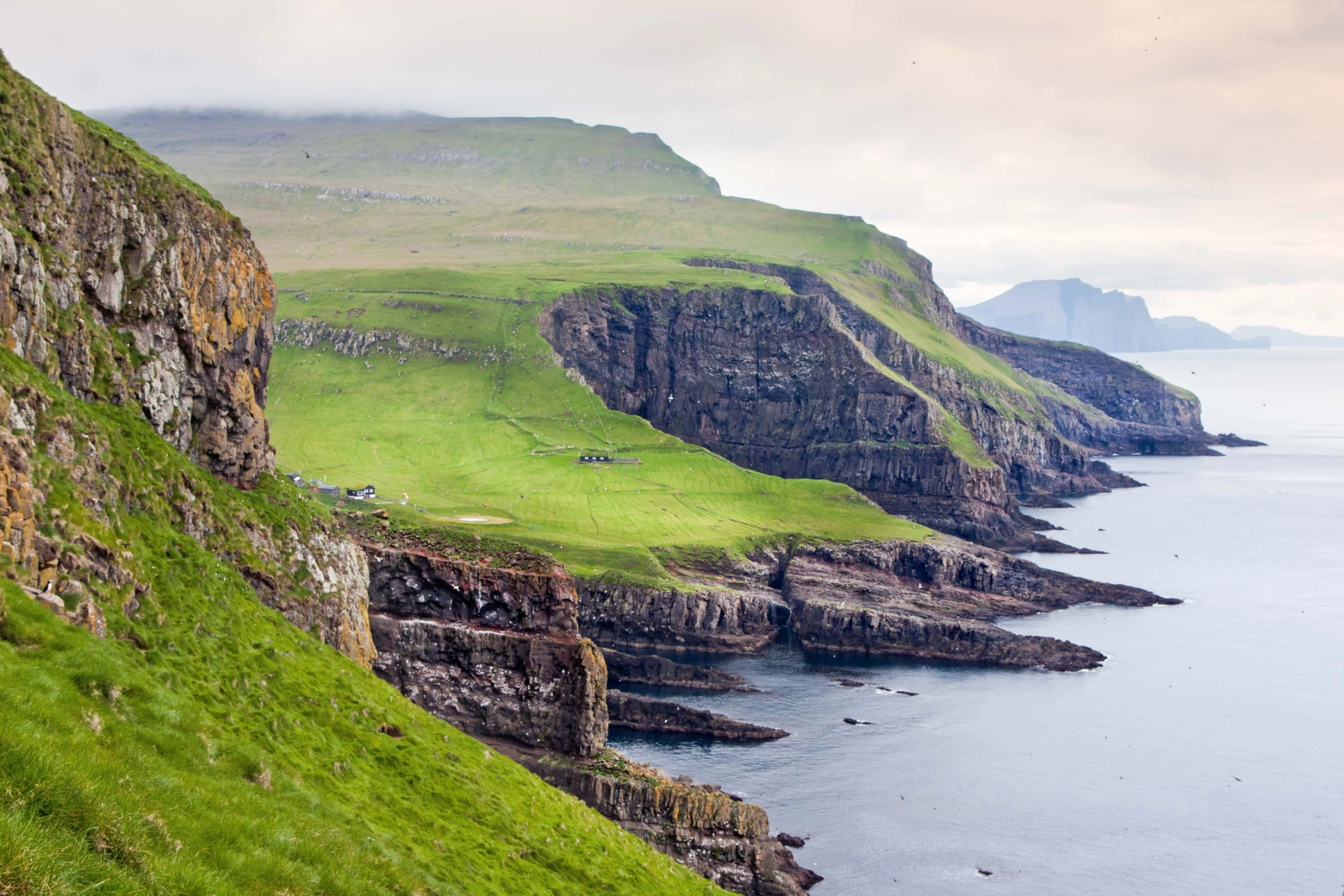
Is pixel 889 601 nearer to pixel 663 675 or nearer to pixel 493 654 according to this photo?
pixel 663 675

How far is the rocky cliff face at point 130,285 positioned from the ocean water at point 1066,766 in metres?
52.0

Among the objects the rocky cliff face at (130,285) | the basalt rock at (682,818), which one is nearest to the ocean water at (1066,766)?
the basalt rock at (682,818)

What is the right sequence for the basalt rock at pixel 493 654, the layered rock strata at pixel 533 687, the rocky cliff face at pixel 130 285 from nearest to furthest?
the rocky cliff face at pixel 130 285
the layered rock strata at pixel 533 687
the basalt rock at pixel 493 654

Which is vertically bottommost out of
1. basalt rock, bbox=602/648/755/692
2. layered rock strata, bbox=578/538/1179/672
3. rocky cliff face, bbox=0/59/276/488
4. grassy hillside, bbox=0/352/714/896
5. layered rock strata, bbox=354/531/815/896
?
basalt rock, bbox=602/648/755/692

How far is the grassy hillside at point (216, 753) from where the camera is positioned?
61.5ft

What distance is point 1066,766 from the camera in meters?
110

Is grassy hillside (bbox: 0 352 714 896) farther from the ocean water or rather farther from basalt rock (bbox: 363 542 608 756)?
the ocean water

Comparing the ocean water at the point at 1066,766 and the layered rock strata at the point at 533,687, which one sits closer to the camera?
the layered rock strata at the point at 533,687

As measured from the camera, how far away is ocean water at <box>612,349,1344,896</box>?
87688mm

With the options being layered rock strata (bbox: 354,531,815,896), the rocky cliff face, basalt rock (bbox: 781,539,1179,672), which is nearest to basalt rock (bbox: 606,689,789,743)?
layered rock strata (bbox: 354,531,815,896)

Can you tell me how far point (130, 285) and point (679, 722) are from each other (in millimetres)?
74638

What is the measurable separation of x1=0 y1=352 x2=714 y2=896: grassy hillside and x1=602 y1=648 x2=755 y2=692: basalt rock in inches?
2770

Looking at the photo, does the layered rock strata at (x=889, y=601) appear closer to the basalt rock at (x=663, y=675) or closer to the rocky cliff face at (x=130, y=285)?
the basalt rock at (x=663, y=675)

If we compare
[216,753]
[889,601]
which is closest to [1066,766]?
[889,601]
